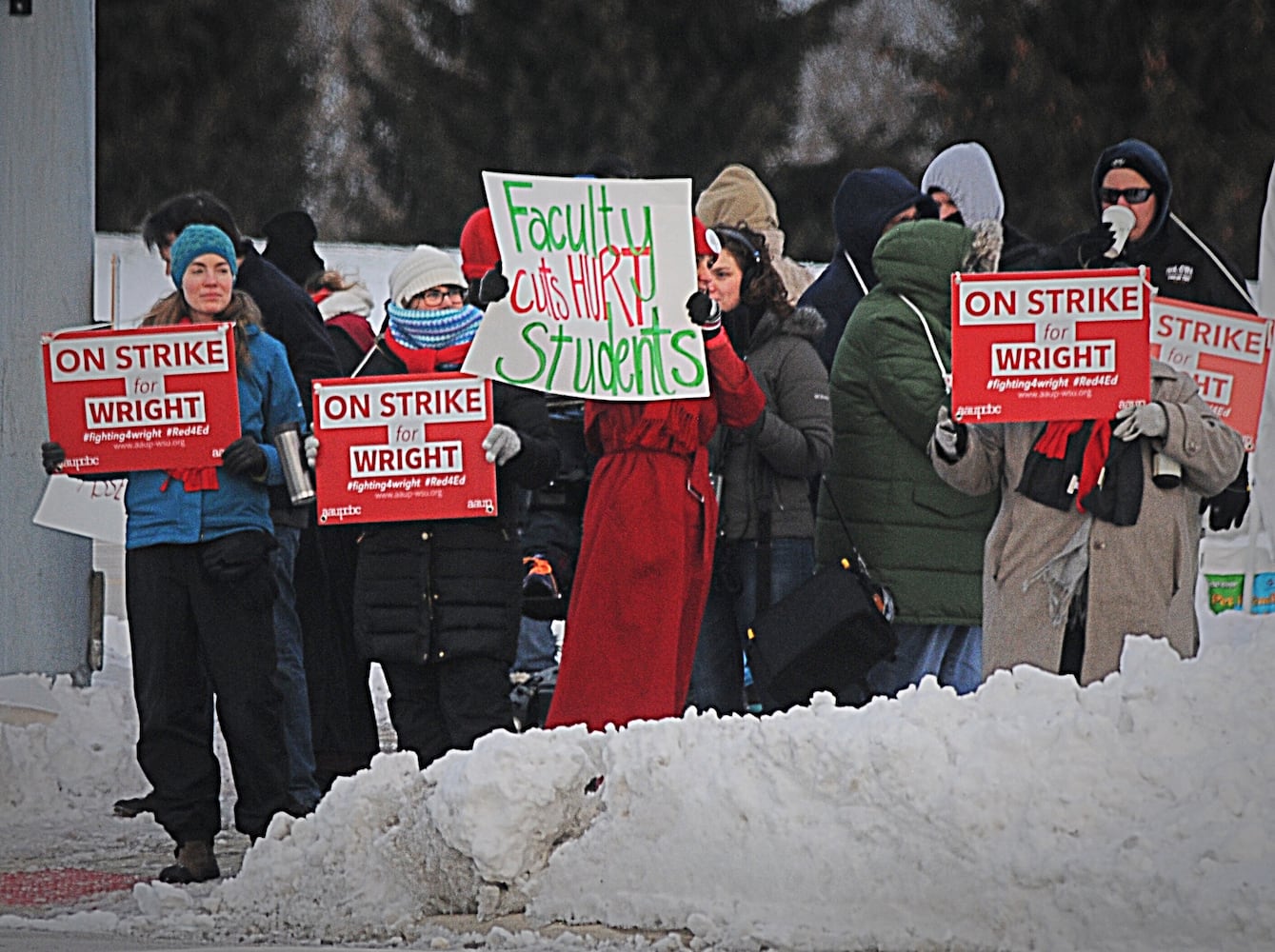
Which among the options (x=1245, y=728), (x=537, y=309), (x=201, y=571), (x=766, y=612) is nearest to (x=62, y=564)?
(x=201, y=571)

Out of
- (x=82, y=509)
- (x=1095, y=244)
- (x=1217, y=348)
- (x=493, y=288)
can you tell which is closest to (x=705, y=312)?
(x=493, y=288)

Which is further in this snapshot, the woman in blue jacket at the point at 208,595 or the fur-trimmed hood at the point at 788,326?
the fur-trimmed hood at the point at 788,326

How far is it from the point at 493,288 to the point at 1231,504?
7.96ft

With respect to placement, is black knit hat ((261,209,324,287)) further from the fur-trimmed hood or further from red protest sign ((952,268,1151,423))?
red protest sign ((952,268,1151,423))

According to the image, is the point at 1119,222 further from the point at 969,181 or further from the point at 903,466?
the point at 903,466

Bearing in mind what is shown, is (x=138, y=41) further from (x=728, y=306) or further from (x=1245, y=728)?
(x=1245, y=728)

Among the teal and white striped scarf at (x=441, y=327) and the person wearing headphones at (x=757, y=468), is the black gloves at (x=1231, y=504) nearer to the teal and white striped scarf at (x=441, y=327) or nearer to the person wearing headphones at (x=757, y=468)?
the person wearing headphones at (x=757, y=468)

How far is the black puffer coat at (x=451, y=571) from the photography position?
6555mm

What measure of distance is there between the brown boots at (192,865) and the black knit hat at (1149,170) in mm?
3443

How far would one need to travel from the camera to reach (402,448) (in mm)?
6520

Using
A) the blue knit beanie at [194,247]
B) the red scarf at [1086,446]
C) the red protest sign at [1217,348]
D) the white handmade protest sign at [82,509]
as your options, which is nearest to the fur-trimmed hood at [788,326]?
the red scarf at [1086,446]

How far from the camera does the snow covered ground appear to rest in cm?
530

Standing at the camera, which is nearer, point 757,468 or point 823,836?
point 823,836

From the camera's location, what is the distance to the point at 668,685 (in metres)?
6.73
